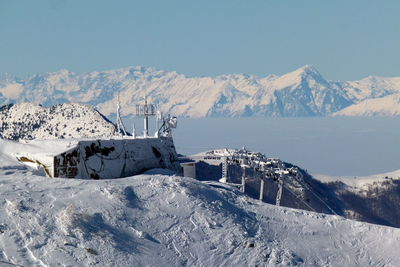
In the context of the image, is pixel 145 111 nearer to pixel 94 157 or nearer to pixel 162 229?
pixel 94 157

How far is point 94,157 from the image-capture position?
4394 centimetres

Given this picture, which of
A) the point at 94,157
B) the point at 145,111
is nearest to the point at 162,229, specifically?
the point at 94,157

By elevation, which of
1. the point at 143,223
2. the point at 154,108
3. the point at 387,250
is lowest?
the point at 387,250

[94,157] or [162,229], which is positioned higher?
[94,157]

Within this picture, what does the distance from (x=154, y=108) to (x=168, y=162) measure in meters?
6.79

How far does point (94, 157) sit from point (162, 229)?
13185mm

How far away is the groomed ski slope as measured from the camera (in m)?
28.7

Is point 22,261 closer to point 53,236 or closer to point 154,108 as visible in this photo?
point 53,236

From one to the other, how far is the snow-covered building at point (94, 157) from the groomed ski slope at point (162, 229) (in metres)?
2.47

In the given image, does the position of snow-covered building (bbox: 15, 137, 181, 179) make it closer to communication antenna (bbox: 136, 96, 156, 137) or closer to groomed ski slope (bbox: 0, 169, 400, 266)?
groomed ski slope (bbox: 0, 169, 400, 266)

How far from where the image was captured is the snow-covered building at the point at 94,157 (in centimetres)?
4175

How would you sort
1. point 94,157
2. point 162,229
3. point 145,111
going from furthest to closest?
point 145,111 < point 94,157 < point 162,229

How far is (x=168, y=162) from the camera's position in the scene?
51.0 meters

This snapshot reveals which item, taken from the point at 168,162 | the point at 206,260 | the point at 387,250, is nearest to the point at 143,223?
the point at 206,260
